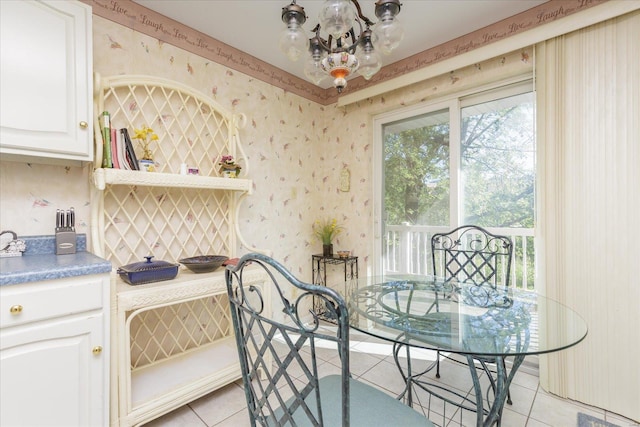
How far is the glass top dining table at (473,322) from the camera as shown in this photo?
111cm

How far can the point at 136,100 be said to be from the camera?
2021mm

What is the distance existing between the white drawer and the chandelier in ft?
4.84

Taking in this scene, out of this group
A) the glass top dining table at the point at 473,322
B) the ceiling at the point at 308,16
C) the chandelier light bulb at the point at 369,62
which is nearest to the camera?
the glass top dining table at the point at 473,322

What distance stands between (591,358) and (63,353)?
9.38ft

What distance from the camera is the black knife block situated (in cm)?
167

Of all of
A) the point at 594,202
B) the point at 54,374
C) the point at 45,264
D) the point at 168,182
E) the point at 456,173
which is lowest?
the point at 54,374

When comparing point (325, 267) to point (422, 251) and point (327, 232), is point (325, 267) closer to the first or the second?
point (327, 232)

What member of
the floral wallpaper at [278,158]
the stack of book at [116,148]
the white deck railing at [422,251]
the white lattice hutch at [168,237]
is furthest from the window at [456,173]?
the stack of book at [116,148]

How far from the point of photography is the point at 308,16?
2.16 meters

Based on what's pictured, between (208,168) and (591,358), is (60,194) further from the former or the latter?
(591,358)

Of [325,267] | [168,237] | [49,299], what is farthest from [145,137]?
[325,267]

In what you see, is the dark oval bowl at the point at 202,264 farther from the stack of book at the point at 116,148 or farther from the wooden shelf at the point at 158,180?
the stack of book at the point at 116,148

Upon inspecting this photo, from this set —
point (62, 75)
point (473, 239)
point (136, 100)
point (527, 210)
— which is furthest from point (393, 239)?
point (62, 75)

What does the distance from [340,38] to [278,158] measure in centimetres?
163
